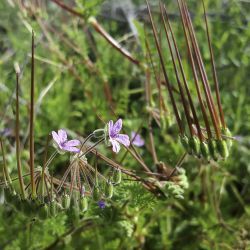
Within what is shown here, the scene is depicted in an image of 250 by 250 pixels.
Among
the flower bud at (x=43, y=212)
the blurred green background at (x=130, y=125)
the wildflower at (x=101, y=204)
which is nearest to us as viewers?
the flower bud at (x=43, y=212)

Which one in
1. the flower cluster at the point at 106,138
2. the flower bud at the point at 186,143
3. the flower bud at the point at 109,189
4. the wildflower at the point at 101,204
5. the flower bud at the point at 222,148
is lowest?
the wildflower at the point at 101,204

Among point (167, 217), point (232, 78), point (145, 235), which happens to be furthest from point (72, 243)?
point (232, 78)

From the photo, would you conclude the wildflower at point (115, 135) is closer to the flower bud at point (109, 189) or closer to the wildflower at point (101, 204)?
the flower bud at point (109, 189)

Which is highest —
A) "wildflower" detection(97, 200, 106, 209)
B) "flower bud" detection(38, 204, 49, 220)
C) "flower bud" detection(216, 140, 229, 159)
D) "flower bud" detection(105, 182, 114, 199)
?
"flower bud" detection(216, 140, 229, 159)

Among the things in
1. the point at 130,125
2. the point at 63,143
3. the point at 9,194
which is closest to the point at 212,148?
the point at 63,143

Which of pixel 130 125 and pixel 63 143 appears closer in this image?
pixel 63 143

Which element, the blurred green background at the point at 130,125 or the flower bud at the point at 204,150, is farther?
the blurred green background at the point at 130,125

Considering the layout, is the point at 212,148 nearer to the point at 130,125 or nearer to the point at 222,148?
the point at 222,148

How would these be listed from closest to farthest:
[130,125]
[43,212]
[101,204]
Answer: [43,212] < [101,204] < [130,125]

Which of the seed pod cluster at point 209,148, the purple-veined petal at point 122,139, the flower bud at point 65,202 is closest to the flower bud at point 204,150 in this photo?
the seed pod cluster at point 209,148

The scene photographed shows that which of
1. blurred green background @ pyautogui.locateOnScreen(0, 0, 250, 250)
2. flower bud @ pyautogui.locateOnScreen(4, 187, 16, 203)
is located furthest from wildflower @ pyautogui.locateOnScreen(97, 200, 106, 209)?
flower bud @ pyautogui.locateOnScreen(4, 187, 16, 203)

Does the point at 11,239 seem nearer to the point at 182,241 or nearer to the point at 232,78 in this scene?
Answer: the point at 182,241

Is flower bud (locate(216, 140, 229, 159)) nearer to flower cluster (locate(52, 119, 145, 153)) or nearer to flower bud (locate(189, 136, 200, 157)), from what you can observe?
flower bud (locate(189, 136, 200, 157))
